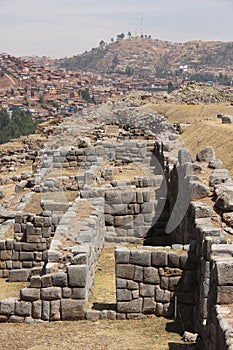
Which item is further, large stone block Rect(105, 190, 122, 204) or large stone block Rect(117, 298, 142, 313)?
large stone block Rect(105, 190, 122, 204)

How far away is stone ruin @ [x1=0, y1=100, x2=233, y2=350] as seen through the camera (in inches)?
349

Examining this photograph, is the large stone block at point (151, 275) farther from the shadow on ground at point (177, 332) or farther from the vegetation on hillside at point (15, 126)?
the vegetation on hillside at point (15, 126)

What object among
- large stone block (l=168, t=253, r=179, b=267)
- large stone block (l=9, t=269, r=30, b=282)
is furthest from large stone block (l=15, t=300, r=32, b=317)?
large stone block (l=9, t=269, r=30, b=282)

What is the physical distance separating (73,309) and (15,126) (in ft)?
330

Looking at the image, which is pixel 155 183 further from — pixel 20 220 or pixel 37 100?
pixel 37 100

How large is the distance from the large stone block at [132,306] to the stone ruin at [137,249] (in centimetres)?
2

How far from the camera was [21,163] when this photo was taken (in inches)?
1576

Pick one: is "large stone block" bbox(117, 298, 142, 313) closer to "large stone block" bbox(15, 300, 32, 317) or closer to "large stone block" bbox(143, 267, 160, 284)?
"large stone block" bbox(143, 267, 160, 284)

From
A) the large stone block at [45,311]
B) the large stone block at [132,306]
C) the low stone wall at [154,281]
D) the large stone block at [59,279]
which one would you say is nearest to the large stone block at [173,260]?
the low stone wall at [154,281]

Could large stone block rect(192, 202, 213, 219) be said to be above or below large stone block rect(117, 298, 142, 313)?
above

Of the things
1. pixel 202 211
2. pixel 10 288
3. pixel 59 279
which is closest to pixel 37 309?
pixel 59 279

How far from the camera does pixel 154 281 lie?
9.91 metres

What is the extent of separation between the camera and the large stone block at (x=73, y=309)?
33.3 feet

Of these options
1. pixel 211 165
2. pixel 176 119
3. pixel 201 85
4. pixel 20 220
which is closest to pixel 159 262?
pixel 20 220
